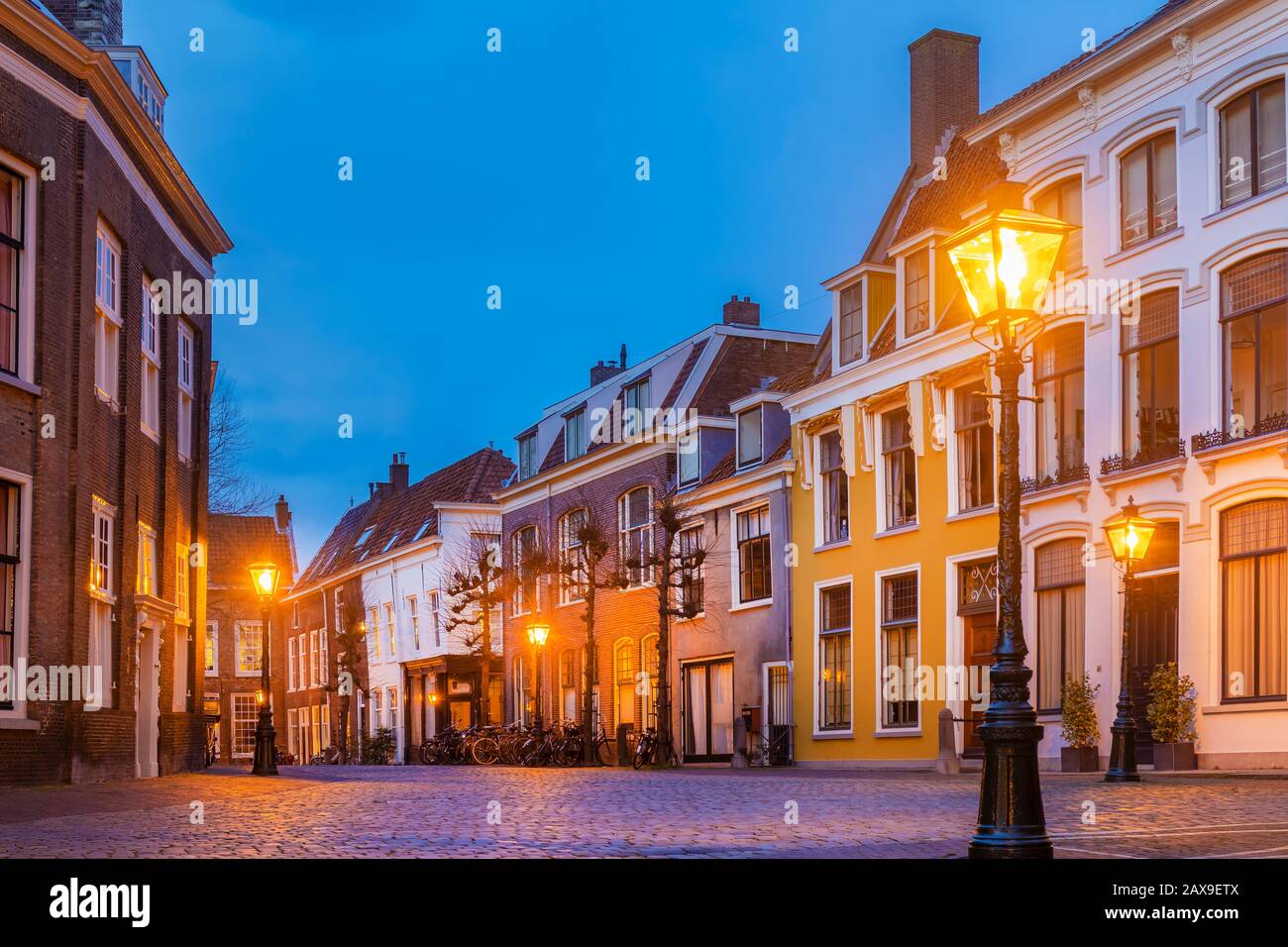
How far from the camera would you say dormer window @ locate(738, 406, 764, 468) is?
38250 mm

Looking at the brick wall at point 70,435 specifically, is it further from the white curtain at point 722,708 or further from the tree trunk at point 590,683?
the white curtain at point 722,708

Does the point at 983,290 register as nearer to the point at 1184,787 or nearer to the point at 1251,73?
the point at 1184,787

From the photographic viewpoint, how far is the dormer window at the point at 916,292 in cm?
3120

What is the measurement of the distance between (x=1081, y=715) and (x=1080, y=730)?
9.4 inches

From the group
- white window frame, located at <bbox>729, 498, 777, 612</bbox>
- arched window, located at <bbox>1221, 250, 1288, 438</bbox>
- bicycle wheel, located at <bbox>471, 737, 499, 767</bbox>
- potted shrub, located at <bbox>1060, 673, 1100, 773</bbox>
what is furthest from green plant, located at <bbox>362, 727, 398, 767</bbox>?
arched window, located at <bbox>1221, 250, 1288, 438</bbox>

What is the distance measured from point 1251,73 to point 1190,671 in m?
8.53

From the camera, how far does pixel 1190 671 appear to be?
23672mm

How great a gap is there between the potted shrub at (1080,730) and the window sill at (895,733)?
5082 millimetres

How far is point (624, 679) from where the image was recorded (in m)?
43.1

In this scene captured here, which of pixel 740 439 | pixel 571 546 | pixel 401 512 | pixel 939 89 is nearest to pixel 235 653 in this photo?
pixel 401 512

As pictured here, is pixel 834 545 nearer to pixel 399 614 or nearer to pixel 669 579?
pixel 669 579

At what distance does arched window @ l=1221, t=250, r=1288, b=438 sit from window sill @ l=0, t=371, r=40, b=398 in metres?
16.0

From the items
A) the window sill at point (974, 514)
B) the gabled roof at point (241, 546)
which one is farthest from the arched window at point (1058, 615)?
the gabled roof at point (241, 546)
